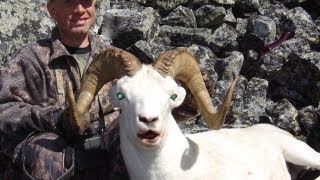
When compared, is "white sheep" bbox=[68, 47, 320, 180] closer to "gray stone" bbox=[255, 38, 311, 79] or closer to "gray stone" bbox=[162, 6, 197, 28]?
"gray stone" bbox=[255, 38, 311, 79]

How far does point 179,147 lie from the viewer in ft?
20.0

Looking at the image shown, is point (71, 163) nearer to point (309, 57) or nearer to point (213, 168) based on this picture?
point (213, 168)

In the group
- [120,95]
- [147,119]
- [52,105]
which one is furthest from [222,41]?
[147,119]

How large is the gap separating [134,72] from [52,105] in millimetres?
1323

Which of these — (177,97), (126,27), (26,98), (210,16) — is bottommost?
(210,16)

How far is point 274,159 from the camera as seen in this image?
698cm

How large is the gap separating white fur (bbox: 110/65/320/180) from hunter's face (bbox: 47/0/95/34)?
3.55 ft

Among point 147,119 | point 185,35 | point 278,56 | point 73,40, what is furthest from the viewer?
point 185,35

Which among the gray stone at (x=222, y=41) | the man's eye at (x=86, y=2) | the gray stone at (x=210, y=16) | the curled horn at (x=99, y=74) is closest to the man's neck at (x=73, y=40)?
the man's eye at (x=86, y=2)

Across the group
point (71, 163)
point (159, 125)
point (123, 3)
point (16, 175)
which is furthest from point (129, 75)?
point (123, 3)

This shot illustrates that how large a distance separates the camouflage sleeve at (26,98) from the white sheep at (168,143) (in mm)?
515

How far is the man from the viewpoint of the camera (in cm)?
645

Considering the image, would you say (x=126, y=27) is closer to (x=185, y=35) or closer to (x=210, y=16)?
(x=185, y=35)

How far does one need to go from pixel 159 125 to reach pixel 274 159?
192cm
